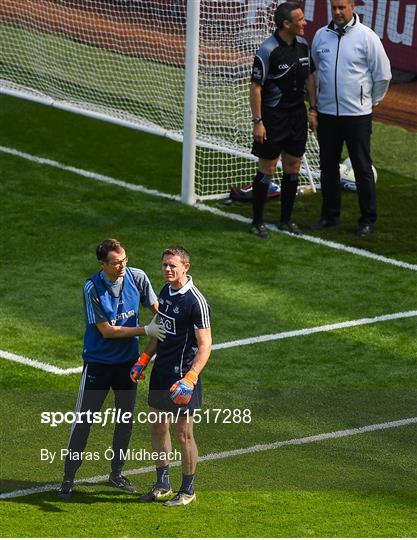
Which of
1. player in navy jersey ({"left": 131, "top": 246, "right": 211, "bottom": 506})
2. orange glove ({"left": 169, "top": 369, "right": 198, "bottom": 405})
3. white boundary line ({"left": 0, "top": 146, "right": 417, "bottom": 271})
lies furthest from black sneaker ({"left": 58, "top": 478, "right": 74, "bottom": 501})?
white boundary line ({"left": 0, "top": 146, "right": 417, "bottom": 271})

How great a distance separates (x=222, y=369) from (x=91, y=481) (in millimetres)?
2232

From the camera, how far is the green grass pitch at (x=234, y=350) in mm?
8805

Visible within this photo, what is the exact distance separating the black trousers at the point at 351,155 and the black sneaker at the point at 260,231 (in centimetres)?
71

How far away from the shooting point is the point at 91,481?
9336 mm

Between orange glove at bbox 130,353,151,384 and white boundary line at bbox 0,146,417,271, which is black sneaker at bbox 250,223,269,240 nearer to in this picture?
white boundary line at bbox 0,146,417,271

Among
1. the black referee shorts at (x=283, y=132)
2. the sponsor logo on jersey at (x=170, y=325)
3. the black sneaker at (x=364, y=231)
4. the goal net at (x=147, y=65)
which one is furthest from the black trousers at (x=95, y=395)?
the goal net at (x=147, y=65)

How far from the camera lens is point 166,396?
877 cm

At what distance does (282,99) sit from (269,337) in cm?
308

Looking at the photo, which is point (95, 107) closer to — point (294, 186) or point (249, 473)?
point (294, 186)

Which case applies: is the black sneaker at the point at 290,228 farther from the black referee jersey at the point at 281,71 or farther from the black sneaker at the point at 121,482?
the black sneaker at the point at 121,482

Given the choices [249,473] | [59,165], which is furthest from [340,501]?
[59,165]

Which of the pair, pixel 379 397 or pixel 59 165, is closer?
pixel 379 397

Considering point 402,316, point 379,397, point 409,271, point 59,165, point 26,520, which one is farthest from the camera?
point 59,165

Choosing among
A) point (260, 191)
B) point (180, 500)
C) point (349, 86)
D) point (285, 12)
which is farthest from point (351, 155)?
point (180, 500)
